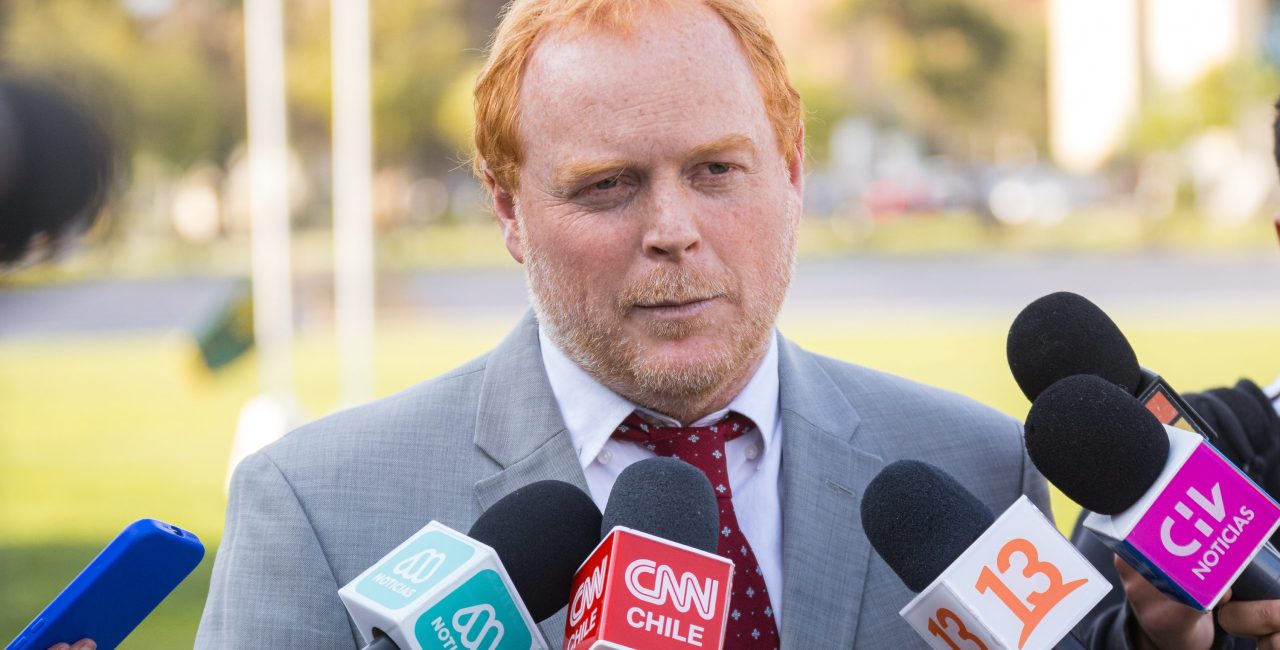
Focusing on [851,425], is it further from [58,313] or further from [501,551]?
[58,313]

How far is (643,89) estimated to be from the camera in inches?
87.0

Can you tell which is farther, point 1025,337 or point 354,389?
point 354,389

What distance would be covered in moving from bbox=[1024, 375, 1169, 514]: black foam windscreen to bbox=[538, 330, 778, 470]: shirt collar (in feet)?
1.96

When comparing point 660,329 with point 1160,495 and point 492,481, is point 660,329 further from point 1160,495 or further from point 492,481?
point 1160,495

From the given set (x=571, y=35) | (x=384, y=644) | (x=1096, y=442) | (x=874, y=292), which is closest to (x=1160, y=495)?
(x=1096, y=442)

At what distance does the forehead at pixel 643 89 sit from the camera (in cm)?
220

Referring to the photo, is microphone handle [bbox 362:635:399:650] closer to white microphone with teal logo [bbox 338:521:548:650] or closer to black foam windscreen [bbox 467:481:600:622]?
white microphone with teal logo [bbox 338:521:548:650]

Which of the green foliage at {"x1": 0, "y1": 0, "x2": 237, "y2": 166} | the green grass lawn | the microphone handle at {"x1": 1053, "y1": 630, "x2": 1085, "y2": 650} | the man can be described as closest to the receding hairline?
the man

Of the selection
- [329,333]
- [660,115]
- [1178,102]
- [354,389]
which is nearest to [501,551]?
[660,115]

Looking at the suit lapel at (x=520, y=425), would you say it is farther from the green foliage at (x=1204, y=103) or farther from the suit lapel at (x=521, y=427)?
the green foliage at (x=1204, y=103)

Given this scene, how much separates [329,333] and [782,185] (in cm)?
2272

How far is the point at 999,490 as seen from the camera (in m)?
2.49

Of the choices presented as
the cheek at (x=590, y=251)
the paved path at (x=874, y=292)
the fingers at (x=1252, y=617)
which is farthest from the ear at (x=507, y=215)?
the paved path at (x=874, y=292)

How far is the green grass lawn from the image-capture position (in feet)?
30.7
